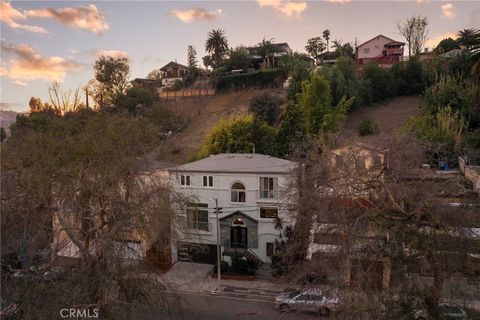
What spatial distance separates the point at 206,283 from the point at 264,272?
3.54 metres

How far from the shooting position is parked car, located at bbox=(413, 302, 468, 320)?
10375 mm

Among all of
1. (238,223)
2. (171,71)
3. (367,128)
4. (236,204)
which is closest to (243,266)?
(238,223)

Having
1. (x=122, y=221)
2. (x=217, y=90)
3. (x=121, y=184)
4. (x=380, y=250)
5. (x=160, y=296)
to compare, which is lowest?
(x=160, y=296)

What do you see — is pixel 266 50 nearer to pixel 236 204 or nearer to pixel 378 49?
pixel 378 49

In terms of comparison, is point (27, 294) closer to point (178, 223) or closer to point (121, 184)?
point (121, 184)

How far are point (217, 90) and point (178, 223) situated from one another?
54.5 m

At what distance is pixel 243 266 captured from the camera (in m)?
23.3

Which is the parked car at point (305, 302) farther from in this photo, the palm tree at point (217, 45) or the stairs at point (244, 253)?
the palm tree at point (217, 45)

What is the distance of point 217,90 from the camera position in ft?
225

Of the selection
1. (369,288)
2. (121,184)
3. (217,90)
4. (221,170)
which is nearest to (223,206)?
(221,170)

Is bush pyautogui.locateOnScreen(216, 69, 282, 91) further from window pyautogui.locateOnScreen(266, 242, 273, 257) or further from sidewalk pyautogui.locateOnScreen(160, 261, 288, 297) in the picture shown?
sidewalk pyautogui.locateOnScreen(160, 261, 288, 297)

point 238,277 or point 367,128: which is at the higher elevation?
point 367,128

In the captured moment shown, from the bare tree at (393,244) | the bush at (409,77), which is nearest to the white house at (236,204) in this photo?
the bare tree at (393,244)

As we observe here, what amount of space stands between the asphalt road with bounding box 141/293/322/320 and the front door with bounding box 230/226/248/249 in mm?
4461
